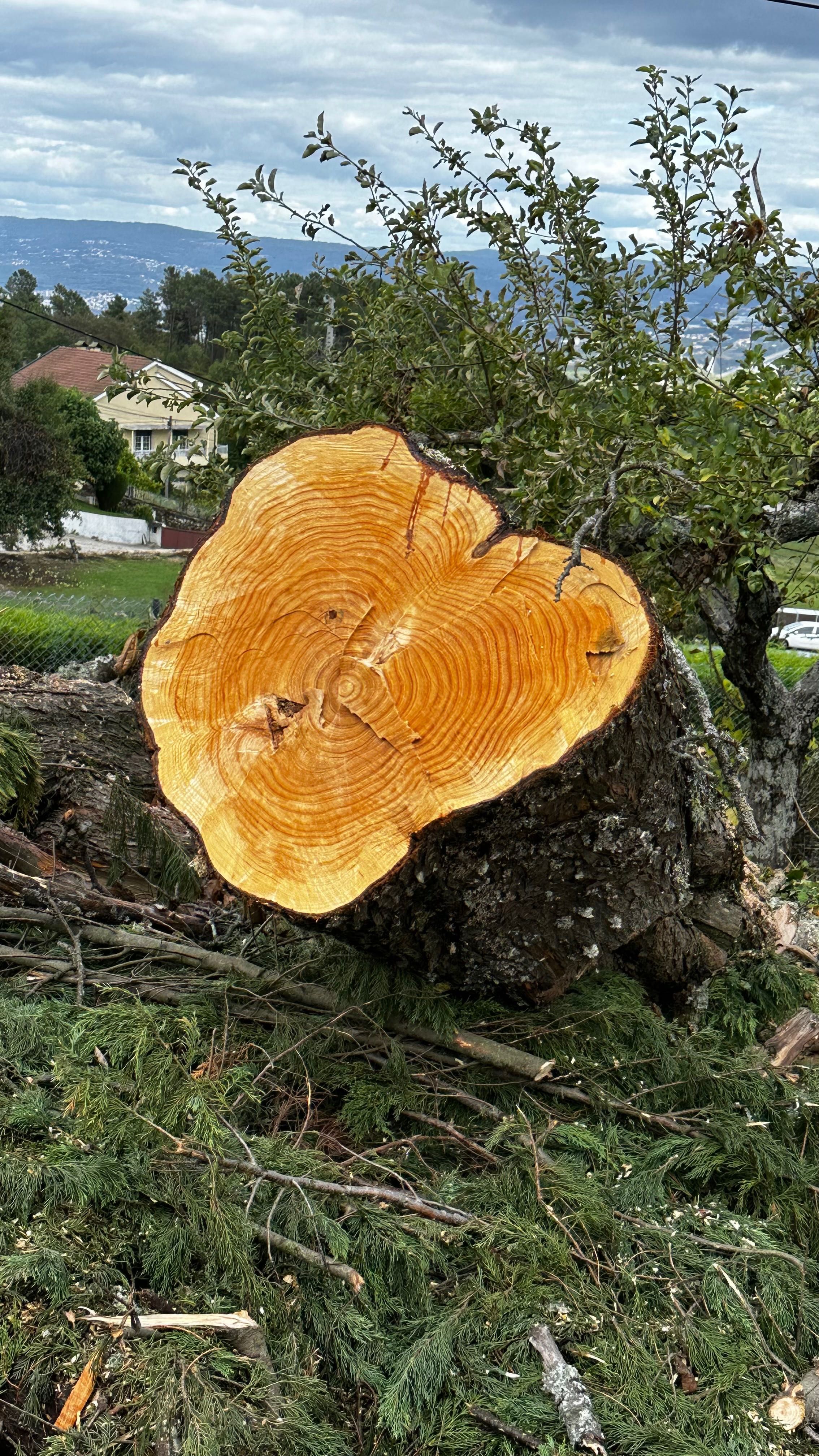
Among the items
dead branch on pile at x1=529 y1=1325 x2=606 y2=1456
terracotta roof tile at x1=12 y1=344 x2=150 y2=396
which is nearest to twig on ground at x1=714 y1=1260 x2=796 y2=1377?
dead branch on pile at x1=529 y1=1325 x2=606 y2=1456

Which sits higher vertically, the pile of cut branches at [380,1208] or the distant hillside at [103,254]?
the distant hillside at [103,254]

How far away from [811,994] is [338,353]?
10.1ft

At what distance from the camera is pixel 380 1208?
2.07 m

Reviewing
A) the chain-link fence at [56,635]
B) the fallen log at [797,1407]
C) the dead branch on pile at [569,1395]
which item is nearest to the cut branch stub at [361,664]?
the dead branch on pile at [569,1395]

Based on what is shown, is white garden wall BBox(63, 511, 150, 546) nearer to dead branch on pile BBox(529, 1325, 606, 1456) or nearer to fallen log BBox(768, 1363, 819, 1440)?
dead branch on pile BBox(529, 1325, 606, 1456)

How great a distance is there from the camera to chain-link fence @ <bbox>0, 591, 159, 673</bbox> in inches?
340

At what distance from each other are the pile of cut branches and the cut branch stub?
587 mm

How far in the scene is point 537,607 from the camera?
6.68 ft

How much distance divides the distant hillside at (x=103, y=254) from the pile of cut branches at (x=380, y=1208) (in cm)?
4940

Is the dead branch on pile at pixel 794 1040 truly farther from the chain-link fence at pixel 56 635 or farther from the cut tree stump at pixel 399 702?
the chain-link fence at pixel 56 635

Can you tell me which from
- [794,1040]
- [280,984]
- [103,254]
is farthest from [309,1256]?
[103,254]

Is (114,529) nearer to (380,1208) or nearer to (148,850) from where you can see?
(148,850)

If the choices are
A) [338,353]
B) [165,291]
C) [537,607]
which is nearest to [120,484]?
[165,291]

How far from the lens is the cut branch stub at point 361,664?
79.0 inches
